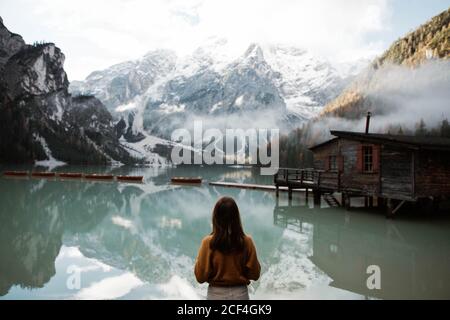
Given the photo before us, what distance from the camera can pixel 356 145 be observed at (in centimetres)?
2425

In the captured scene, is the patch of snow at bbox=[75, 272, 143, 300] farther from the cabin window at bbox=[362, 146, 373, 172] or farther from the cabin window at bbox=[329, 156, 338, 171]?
the cabin window at bbox=[329, 156, 338, 171]

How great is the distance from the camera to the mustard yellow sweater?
4.36 metres

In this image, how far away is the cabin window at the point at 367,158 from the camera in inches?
919

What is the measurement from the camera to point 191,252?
14789 millimetres

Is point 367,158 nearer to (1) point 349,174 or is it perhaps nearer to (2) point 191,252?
(1) point 349,174

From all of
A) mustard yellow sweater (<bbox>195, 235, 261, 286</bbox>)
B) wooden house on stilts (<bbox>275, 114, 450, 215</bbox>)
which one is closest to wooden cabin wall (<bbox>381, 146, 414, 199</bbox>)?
wooden house on stilts (<bbox>275, 114, 450, 215</bbox>)

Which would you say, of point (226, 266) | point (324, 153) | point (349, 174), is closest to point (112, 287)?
point (226, 266)

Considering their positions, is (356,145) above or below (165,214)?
above

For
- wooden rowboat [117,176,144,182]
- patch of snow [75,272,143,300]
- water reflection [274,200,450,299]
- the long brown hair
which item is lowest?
patch of snow [75,272,143,300]

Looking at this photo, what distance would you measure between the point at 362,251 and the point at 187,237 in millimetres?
8231

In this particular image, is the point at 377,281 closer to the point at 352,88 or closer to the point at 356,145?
the point at 356,145

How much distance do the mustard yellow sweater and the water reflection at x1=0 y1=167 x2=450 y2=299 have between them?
19.2 ft

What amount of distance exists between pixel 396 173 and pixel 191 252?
13.8 metres

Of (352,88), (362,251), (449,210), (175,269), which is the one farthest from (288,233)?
(352,88)
